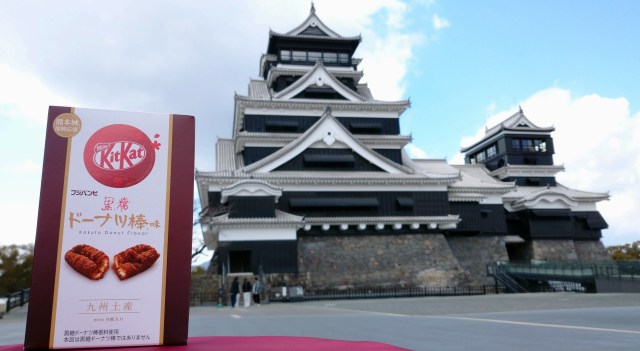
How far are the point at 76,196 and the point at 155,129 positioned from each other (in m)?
0.68

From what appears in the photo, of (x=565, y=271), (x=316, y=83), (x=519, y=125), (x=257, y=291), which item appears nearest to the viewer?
(x=257, y=291)

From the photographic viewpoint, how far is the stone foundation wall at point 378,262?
20997 millimetres

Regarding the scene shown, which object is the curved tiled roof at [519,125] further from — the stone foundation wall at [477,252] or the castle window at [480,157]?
the stone foundation wall at [477,252]

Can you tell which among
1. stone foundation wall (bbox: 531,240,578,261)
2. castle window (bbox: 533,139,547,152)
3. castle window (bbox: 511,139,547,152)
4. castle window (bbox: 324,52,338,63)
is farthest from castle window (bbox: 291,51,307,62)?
stone foundation wall (bbox: 531,240,578,261)

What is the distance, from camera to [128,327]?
282 centimetres

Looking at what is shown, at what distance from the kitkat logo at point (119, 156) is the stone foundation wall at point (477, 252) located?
23992mm

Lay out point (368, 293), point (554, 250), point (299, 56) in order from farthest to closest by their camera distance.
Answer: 1. point (299, 56)
2. point (554, 250)
3. point (368, 293)

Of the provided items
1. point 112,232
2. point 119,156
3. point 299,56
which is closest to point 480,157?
point 299,56

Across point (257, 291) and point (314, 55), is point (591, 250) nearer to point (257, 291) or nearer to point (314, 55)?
point (314, 55)

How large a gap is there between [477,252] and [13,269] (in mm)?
24751

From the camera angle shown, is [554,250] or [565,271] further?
[554,250]

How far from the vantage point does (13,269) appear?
73.4ft

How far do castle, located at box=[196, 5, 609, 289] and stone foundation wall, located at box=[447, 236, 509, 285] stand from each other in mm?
62

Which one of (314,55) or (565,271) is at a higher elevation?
(314,55)
